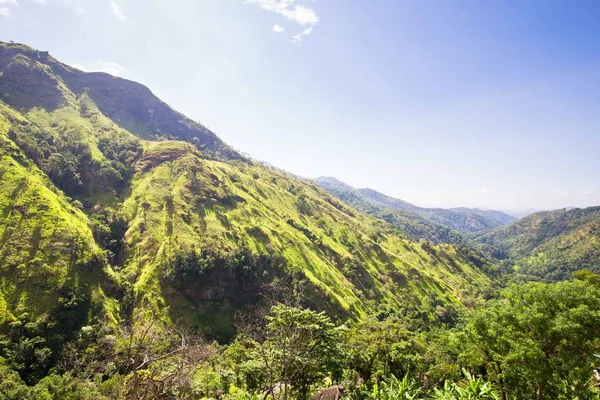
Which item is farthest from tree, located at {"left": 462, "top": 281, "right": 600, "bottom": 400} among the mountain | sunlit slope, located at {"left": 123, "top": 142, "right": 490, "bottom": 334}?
sunlit slope, located at {"left": 123, "top": 142, "right": 490, "bottom": 334}

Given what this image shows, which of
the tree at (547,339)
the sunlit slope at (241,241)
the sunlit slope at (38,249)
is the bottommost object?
the sunlit slope at (38,249)

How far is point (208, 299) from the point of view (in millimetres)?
102125

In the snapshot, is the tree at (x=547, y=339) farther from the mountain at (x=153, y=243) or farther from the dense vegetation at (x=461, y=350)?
the mountain at (x=153, y=243)

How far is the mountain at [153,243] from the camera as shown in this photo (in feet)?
269

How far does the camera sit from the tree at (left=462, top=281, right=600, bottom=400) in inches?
997

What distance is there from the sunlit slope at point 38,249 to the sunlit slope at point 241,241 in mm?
14915

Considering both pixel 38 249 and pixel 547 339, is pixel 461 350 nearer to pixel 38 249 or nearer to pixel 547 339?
pixel 547 339

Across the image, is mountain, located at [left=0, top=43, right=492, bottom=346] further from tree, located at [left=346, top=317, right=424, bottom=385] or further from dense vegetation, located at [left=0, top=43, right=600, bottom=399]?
tree, located at [left=346, top=317, right=424, bottom=385]

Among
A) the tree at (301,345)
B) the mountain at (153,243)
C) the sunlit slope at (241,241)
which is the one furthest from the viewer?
the sunlit slope at (241,241)

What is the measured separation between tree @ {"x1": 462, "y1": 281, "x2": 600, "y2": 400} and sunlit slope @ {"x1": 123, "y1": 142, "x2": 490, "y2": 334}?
3316 inches

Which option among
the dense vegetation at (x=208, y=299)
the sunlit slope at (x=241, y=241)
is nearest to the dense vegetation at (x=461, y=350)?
the dense vegetation at (x=208, y=299)

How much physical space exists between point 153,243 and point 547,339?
355ft

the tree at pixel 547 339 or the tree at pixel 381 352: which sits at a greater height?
the tree at pixel 547 339

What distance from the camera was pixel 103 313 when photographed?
81.3 m
